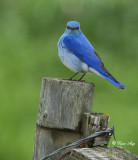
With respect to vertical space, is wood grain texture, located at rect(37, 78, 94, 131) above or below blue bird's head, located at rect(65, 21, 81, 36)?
below

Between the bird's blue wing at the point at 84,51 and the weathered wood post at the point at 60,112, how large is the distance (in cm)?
130

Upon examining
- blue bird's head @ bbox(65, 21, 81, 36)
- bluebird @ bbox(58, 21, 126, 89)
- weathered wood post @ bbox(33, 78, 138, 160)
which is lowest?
weathered wood post @ bbox(33, 78, 138, 160)

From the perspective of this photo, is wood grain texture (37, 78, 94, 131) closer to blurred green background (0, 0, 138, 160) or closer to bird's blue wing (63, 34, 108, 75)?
bird's blue wing (63, 34, 108, 75)

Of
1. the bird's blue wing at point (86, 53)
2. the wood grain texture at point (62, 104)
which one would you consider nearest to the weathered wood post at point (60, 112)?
the wood grain texture at point (62, 104)

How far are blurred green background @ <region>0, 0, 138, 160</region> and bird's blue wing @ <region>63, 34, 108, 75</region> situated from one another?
152cm

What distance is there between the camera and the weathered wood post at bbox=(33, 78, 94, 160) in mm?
4066

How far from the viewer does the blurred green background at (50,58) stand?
23.3 feet

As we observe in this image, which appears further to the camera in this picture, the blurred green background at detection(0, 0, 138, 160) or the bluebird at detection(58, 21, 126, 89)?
the blurred green background at detection(0, 0, 138, 160)

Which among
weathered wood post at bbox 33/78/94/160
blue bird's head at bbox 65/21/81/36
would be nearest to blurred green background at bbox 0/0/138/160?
blue bird's head at bbox 65/21/81/36

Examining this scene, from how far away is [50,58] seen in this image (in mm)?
9305

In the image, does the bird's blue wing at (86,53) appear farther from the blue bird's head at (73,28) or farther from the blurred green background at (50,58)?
the blurred green background at (50,58)

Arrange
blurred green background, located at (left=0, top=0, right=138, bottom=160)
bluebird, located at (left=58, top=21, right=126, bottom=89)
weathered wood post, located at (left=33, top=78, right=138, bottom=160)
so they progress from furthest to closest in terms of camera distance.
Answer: blurred green background, located at (left=0, top=0, right=138, bottom=160) → bluebird, located at (left=58, top=21, right=126, bottom=89) → weathered wood post, located at (left=33, top=78, right=138, bottom=160)

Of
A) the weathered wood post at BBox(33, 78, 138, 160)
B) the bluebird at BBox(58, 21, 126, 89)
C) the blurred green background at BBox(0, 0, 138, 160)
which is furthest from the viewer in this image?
the blurred green background at BBox(0, 0, 138, 160)

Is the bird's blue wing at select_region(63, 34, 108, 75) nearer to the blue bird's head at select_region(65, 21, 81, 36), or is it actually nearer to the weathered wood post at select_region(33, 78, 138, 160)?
the blue bird's head at select_region(65, 21, 81, 36)
